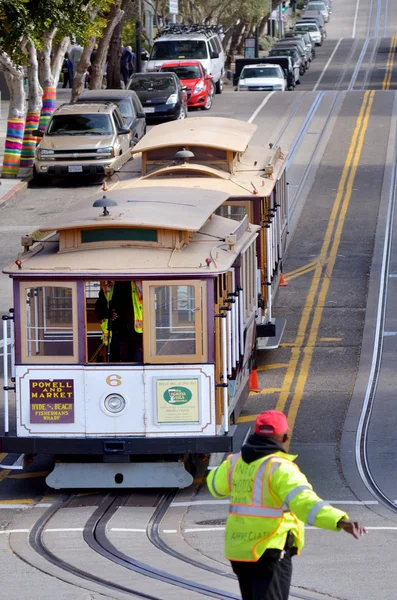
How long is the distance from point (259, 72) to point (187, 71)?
678cm

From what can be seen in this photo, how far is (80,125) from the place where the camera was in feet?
99.2

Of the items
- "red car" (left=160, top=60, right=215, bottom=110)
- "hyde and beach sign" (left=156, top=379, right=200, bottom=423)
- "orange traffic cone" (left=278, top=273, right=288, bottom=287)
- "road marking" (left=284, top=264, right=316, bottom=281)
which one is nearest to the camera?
"hyde and beach sign" (left=156, top=379, right=200, bottom=423)

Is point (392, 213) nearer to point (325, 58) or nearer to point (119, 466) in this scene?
point (119, 466)

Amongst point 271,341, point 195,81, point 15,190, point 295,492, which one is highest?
point 295,492

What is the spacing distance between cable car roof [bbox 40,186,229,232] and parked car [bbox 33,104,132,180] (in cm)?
1568

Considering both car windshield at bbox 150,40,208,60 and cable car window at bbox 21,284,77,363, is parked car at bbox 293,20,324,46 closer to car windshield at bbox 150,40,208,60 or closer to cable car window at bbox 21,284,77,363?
car windshield at bbox 150,40,208,60

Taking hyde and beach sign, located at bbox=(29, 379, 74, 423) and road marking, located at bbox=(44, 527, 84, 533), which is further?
hyde and beach sign, located at bbox=(29, 379, 74, 423)

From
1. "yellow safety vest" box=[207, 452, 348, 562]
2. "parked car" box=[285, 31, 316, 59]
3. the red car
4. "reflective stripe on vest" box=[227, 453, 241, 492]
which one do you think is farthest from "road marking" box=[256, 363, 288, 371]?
"parked car" box=[285, 31, 316, 59]

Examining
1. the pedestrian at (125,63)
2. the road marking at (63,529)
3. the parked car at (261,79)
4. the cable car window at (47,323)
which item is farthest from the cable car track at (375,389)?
the pedestrian at (125,63)

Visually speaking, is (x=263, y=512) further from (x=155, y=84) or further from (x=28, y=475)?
(x=155, y=84)

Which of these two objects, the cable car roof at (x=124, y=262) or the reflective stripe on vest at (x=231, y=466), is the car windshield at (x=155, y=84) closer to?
the cable car roof at (x=124, y=262)

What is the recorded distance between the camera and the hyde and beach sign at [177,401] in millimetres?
11484

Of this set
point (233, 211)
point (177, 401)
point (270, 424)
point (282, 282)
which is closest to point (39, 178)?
point (282, 282)

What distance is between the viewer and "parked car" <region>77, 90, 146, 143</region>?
3256 cm
